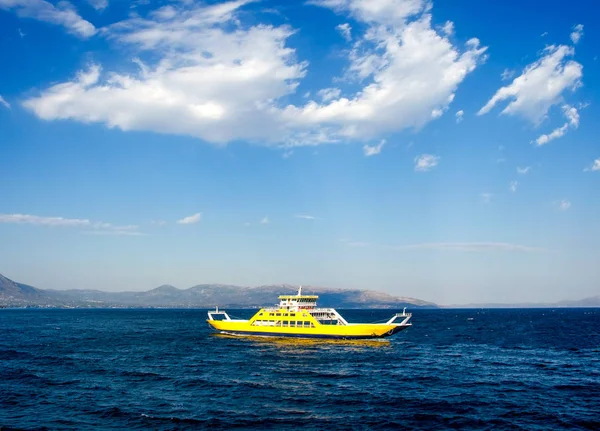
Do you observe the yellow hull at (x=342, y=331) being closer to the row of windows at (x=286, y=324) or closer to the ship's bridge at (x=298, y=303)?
the row of windows at (x=286, y=324)

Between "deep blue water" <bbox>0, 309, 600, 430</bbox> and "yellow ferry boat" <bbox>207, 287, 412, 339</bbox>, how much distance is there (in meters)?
4.11

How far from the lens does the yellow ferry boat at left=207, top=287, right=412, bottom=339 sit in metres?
84.7

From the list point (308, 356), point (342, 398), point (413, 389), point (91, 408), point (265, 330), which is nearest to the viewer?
point (91, 408)

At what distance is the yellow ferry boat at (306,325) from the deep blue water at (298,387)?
4113 millimetres

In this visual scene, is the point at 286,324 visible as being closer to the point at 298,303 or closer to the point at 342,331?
the point at 298,303

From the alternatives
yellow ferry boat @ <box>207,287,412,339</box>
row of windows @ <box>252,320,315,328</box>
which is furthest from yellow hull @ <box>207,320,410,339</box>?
row of windows @ <box>252,320,315,328</box>

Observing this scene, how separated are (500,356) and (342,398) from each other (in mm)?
41595

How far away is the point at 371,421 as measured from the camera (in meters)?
36.4

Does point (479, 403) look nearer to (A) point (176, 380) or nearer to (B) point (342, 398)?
(B) point (342, 398)

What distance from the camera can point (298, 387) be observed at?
48.8 meters

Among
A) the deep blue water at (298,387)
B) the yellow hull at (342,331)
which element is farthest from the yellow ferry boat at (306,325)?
the deep blue water at (298,387)

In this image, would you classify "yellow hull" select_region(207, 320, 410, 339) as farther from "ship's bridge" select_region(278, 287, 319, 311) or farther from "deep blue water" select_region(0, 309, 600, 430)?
"ship's bridge" select_region(278, 287, 319, 311)

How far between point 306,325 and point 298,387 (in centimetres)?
3910

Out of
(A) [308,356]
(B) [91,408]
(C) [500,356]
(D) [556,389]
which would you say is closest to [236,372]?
(A) [308,356]
